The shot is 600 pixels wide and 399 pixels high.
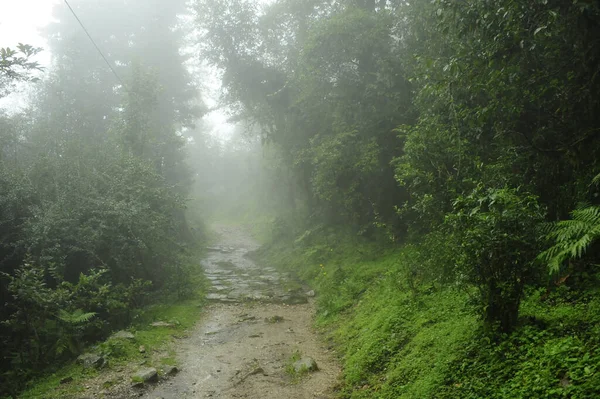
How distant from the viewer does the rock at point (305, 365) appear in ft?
23.3

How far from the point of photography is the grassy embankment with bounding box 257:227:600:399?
13.0 ft

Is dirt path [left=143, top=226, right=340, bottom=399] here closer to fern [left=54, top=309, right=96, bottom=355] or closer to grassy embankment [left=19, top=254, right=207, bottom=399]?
grassy embankment [left=19, top=254, right=207, bottom=399]

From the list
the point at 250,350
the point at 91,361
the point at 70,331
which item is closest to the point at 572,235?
the point at 250,350

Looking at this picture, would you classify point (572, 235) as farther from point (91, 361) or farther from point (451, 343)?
point (91, 361)

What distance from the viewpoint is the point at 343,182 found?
579 inches

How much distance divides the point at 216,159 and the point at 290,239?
91.3 ft

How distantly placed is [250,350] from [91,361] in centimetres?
300

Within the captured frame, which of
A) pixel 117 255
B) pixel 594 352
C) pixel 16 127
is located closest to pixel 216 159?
pixel 16 127

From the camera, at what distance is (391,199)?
45.3ft

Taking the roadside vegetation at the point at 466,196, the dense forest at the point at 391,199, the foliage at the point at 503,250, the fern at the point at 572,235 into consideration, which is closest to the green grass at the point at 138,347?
the dense forest at the point at 391,199

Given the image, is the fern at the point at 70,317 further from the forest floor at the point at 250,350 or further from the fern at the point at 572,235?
the fern at the point at 572,235

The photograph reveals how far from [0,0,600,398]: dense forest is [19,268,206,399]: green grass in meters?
0.52

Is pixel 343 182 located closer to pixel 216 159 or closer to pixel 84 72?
pixel 84 72

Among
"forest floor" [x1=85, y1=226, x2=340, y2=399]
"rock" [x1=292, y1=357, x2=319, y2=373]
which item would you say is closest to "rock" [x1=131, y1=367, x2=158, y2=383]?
"forest floor" [x1=85, y1=226, x2=340, y2=399]
